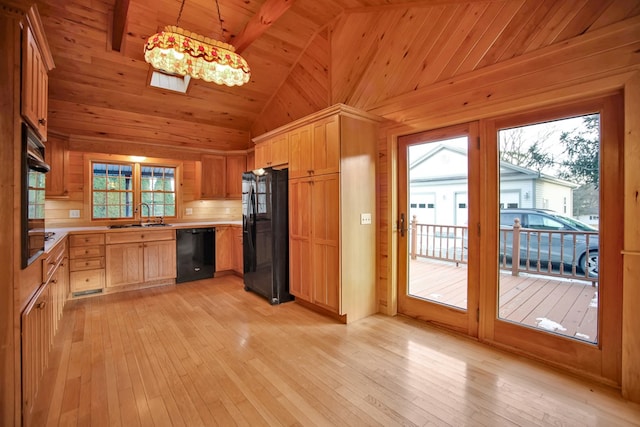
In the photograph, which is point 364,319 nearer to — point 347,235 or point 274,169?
point 347,235

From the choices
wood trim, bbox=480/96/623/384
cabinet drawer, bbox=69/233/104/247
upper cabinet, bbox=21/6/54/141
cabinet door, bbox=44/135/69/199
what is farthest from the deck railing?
cabinet door, bbox=44/135/69/199

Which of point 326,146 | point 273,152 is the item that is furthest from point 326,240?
point 273,152

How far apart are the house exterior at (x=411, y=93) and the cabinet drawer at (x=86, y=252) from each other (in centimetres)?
77

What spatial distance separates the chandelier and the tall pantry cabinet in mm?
967

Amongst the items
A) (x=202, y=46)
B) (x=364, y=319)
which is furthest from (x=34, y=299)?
(x=364, y=319)

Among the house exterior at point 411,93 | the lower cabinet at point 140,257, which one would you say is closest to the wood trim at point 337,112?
the house exterior at point 411,93

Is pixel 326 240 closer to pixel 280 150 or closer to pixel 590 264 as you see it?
pixel 280 150

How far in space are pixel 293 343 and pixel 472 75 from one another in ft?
9.53

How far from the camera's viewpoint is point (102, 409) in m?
1.79

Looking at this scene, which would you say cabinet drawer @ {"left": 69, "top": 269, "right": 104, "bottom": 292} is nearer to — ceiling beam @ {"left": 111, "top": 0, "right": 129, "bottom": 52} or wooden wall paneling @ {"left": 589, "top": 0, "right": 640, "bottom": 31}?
ceiling beam @ {"left": 111, "top": 0, "right": 129, "bottom": 52}

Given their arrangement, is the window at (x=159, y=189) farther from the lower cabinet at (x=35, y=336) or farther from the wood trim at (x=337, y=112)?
the wood trim at (x=337, y=112)

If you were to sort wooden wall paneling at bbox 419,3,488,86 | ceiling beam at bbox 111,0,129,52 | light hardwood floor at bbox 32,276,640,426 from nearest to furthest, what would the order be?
1. light hardwood floor at bbox 32,276,640,426
2. wooden wall paneling at bbox 419,3,488,86
3. ceiling beam at bbox 111,0,129,52

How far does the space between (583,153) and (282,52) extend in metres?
3.87

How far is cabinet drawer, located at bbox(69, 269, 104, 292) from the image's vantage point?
3785 millimetres
